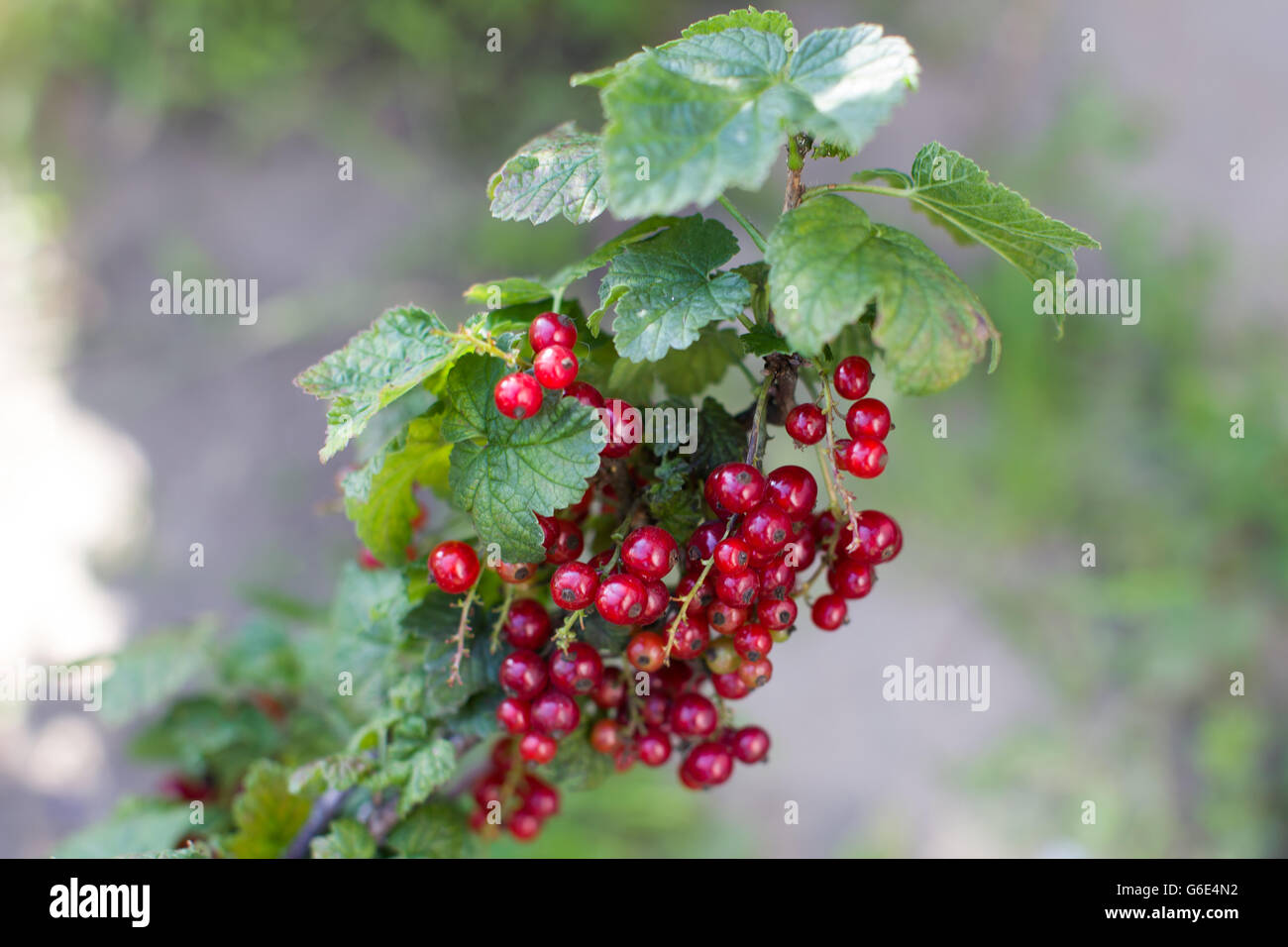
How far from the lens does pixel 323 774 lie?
0.87 m

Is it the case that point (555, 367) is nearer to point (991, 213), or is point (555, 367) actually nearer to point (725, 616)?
point (725, 616)

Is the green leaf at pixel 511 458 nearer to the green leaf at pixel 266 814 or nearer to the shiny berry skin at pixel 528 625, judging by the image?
the shiny berry skin at pixel 528 625

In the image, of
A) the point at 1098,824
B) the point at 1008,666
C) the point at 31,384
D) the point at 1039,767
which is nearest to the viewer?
the point at 1098,824

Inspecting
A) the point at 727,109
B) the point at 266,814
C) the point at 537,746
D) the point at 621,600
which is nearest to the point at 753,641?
the point at 621,600

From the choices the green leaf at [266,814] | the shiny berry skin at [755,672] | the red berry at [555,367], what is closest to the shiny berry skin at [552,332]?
the red berry at [555,367]

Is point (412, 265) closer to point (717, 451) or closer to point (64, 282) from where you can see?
point (64, 282)

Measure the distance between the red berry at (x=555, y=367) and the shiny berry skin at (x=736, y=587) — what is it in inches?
8.3

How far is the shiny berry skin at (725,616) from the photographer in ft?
2.53

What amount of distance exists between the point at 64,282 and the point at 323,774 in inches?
124

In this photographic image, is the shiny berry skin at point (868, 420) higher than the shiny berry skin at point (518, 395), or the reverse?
the shiny berry skin at point (518, 395)

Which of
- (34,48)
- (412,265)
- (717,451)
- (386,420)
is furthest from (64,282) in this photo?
(717,451)

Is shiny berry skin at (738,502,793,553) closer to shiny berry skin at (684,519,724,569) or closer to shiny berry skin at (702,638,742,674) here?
shiny berry skin at (684,519,724,569)

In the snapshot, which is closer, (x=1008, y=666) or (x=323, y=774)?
(x=323, y=774)

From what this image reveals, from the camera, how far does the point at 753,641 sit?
806 mm
